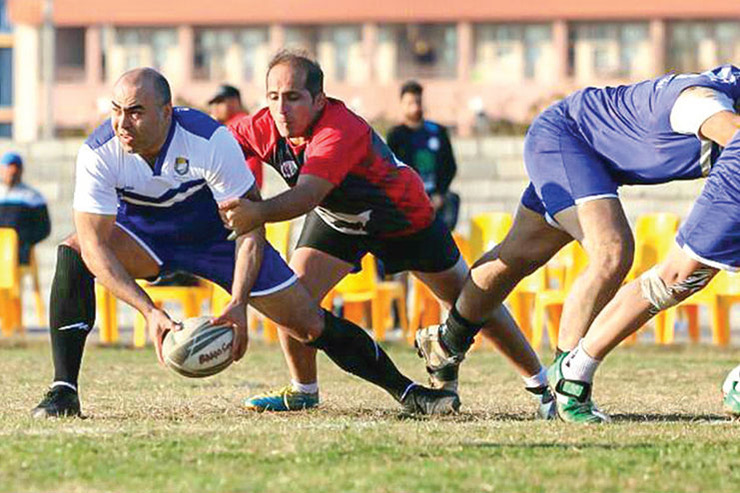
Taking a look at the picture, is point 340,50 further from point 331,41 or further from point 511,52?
point 511,52

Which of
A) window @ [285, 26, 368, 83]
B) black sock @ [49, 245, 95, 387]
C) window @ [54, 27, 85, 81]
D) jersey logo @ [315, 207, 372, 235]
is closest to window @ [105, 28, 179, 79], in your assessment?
window @ [54, 27, 85, 81]

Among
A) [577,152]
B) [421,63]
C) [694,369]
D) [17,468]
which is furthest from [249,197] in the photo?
[421,63]

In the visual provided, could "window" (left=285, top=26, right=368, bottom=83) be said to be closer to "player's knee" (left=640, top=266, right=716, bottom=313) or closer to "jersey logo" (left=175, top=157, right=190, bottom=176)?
"jersey logo" (left=175, top=157, right=190, bottom=176)

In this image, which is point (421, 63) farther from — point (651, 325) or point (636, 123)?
point (636, 123)

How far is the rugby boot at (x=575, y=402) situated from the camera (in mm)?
8773

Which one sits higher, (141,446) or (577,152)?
(577,152)

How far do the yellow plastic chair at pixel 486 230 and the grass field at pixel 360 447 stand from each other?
5.42m

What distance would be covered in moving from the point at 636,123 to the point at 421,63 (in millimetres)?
53141

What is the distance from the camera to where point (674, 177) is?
883cm

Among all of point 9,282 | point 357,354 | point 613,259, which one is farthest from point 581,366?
point 9,282

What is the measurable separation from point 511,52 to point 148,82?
175 feet

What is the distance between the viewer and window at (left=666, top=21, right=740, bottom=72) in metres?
57.3

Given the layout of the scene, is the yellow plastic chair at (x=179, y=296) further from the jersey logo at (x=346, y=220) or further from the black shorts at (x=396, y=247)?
the jersey logo at (x=346, y=220)

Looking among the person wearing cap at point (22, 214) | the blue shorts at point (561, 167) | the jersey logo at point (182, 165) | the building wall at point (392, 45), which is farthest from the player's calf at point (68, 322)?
the building wall at point (392, 45)
